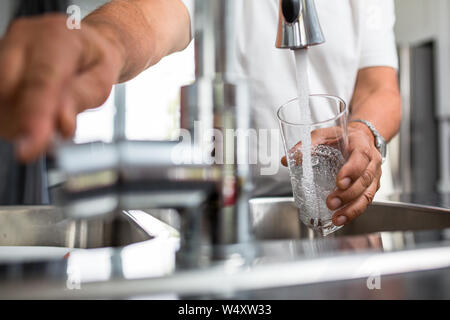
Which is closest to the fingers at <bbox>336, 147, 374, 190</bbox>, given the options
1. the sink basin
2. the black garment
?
the sink basin

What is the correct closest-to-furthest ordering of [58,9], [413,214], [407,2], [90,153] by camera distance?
[90,153] → [413,214] → [58,9] → [407,2]

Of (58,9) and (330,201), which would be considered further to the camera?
(58,9)

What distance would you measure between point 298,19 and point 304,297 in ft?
0.81

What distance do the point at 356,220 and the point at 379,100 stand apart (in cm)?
26

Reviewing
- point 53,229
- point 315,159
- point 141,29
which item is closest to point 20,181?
point 53,229

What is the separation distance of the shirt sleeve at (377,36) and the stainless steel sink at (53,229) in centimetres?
58

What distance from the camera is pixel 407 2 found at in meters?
2.07

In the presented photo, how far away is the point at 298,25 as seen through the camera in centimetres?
37

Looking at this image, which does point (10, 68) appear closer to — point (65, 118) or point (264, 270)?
point (65, 118)

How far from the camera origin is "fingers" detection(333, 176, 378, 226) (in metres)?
0.39

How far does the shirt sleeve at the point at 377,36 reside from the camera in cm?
81

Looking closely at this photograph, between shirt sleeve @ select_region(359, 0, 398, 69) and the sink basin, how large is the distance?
365 mm
